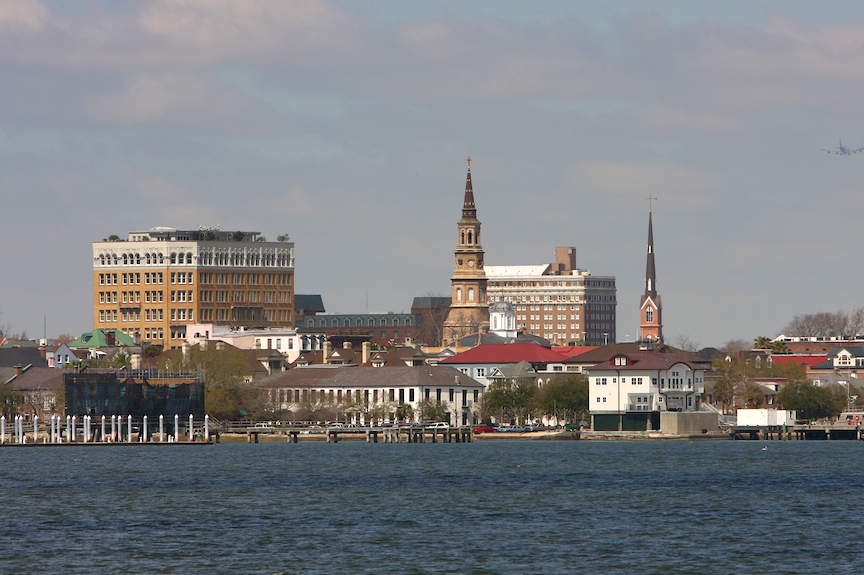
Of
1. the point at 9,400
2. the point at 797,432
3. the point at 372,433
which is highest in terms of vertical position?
the point at 9,400

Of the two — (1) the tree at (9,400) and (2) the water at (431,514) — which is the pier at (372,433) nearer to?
(1) the tree at (9,400)

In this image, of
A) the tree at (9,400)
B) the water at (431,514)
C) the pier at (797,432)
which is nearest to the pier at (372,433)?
the tree at (9,400)

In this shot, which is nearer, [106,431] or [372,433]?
[106,431]

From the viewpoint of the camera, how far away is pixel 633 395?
648ft

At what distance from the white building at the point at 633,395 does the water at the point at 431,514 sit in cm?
4636

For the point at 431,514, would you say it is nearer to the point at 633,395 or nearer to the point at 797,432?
the point at 633,395

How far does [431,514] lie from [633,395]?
358 ft

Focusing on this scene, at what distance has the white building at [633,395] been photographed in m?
196

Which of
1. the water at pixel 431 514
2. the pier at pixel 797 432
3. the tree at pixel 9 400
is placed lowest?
the water at pixel 431 514

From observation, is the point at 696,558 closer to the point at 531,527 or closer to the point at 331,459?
the point at 531,527

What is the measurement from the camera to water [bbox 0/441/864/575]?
7119 centimetres

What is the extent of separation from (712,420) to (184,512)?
11585 centimetres

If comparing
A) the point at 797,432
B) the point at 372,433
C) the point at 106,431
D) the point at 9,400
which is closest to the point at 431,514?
the point at 106,431

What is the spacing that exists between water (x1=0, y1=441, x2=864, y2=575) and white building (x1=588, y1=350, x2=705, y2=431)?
4636 cm
